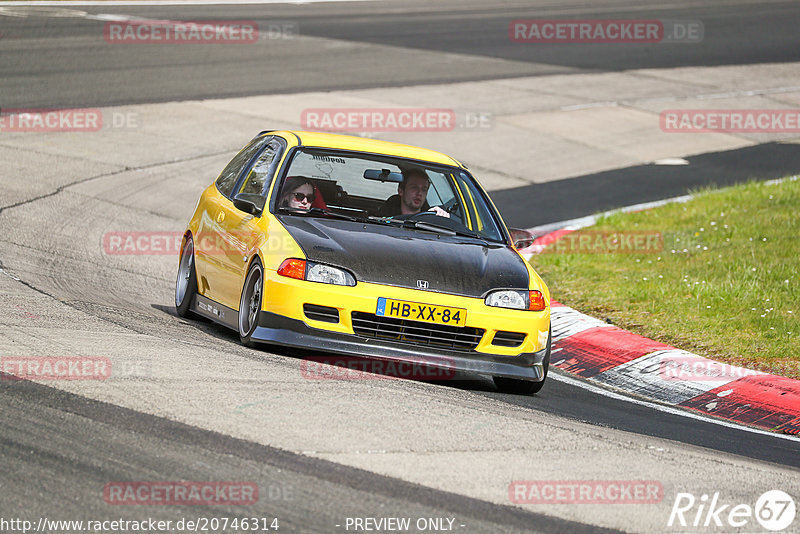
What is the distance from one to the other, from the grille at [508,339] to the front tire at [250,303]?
1.54 m

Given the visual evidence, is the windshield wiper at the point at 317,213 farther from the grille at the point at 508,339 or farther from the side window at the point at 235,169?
the grille at the point at 508,339

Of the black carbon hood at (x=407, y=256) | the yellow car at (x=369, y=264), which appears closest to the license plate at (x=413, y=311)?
the yellow car at (x=369, y=264)

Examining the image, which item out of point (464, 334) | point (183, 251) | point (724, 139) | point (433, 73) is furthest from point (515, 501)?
point (433, 73)

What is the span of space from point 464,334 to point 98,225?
20.4 feet

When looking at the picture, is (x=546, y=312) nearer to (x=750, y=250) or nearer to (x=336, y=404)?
(x=336, y=404)

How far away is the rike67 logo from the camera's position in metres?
5.04

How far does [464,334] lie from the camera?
7.47 m

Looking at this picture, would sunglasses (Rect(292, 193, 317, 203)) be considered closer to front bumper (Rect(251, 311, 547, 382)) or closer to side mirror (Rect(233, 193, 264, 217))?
side mirror (Rect(233, 193, 264, 217))

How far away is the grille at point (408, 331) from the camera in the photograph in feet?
24.2

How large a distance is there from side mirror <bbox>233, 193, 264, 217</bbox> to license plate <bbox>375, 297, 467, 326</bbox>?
1405mm

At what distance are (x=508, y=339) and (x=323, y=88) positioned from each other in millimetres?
14903

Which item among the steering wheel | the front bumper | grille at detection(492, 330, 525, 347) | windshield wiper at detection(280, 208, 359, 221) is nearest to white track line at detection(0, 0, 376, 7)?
the steering wheel

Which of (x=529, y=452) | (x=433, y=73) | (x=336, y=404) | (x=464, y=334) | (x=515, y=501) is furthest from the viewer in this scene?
(x=433, y=73)

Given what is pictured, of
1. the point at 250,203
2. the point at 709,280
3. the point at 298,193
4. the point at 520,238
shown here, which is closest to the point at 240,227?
the point at 250,203
